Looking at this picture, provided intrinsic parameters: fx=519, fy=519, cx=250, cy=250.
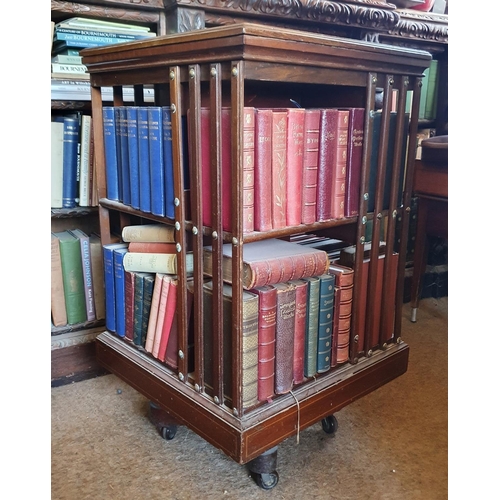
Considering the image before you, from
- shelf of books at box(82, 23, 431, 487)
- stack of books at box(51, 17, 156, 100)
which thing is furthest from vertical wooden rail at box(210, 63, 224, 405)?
stack of books at box(51, 17, 156, 100)

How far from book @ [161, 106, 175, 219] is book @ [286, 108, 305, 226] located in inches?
9.9

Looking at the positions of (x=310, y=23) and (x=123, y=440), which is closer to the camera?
(x=123, y=440)

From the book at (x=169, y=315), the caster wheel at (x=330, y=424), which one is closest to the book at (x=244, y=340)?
the book at (x=169, y=315)

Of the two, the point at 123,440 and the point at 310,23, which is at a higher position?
the point at 310,23

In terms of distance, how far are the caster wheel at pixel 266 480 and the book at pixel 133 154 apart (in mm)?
712

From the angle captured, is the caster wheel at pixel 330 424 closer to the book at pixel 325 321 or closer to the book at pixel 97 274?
the book at pixel 325 321

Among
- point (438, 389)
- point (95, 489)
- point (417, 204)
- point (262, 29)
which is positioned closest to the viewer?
point (262, 29)

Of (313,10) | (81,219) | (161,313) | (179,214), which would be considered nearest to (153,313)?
(161,313)

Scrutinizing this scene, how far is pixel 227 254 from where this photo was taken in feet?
3.47

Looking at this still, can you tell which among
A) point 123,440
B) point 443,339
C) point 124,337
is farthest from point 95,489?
point 443,339

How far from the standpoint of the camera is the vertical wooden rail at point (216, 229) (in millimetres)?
951

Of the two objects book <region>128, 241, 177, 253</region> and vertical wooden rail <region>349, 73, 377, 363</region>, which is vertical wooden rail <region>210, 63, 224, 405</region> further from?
vertical wooden rail <region>349, 73, 377, 363</region>
